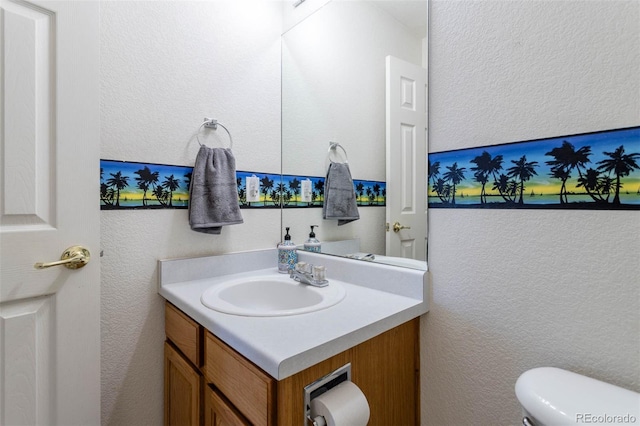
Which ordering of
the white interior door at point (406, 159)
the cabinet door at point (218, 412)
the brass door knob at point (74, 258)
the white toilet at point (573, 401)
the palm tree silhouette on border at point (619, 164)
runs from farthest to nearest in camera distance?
the white interior door at point (406, 159)
the brass door knob at point (74, 258)
the cabinet door at point (218, 412)
the palm tree silhouette on border at point (619, 164)
the white toilet at point (573, 401)

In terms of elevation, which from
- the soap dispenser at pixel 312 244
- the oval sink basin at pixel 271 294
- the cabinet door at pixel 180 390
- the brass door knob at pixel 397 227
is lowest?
the cabinet door at pixel 180 390

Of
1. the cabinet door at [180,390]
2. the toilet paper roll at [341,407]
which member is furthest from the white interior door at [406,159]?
the cabinet door at [180,390]

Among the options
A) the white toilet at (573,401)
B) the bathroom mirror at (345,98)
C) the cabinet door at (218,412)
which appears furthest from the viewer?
the bathroom mirror at (345,98)

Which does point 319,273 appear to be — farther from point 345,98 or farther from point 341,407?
A: point 345,98

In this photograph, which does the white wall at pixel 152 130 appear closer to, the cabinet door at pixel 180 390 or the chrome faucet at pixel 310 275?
the cabinet door at pixel 180 390

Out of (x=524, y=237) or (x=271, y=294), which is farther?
(x=271, y=294)

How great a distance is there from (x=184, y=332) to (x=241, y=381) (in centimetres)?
40

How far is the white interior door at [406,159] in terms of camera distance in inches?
40.4

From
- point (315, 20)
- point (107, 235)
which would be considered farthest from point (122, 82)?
point (315, 20)

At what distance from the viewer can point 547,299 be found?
2.49 feet

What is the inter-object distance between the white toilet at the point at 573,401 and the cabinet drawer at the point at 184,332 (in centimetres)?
87

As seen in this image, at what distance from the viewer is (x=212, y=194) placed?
1245 millimetres

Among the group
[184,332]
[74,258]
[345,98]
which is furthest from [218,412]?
[345,98]

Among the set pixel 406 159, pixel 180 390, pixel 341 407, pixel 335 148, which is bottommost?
pixel 180 390
